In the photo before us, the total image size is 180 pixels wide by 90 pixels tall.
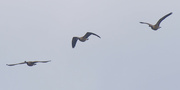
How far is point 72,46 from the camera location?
83250 millimetres

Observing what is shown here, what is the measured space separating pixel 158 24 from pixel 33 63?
22368mm

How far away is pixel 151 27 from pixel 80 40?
12944 millimetres

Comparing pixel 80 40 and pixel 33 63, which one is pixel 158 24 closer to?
pixel 80 40

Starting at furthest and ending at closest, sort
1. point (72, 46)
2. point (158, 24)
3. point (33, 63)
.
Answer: point (72, 46) < point (158, 24) < point (33, 63)

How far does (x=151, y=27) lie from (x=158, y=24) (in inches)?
52.3

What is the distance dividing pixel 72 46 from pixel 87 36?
3.60 metres

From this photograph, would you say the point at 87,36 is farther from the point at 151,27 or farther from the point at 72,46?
the point at 151,27

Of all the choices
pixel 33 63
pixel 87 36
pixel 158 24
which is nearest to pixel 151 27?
pixel 158 24

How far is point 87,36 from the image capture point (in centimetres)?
8181

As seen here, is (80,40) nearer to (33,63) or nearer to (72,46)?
(72,46)

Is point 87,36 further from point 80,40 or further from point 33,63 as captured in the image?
point 33,63

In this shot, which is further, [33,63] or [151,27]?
[151,27]

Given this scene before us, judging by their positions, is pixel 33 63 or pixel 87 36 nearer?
pixel 33 63

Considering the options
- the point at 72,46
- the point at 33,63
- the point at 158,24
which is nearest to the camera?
the point at 33,63
